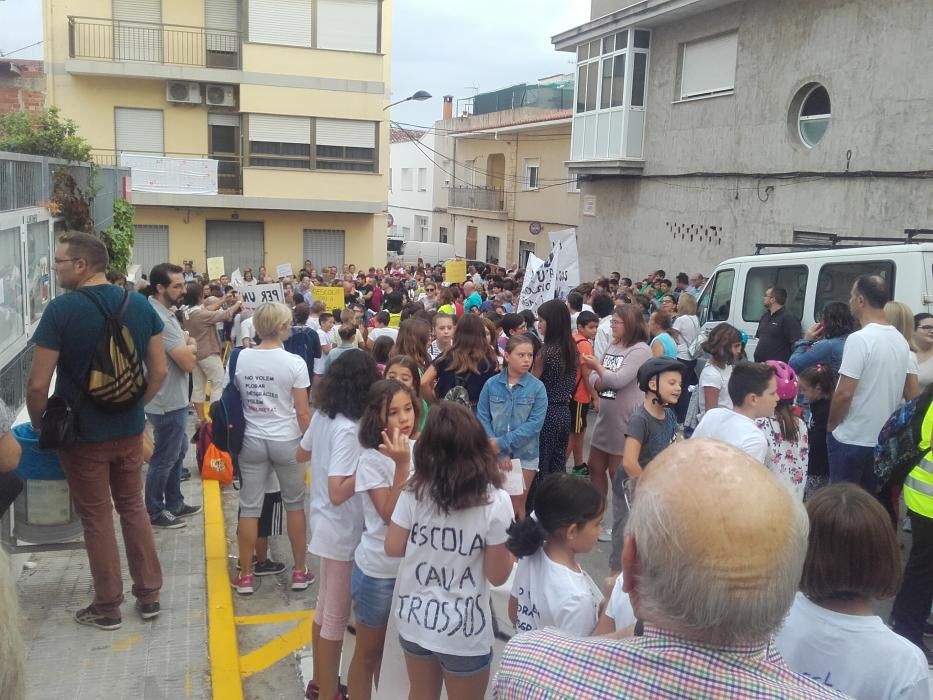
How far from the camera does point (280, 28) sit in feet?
87.3

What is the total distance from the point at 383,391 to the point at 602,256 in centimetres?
1910

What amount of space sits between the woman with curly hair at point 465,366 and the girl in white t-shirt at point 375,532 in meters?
2.19

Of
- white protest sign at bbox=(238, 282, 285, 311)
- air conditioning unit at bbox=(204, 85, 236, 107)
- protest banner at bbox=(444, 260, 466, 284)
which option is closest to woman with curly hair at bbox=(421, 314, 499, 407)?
white protest sign at bbox=(238, 282, 285, 311)

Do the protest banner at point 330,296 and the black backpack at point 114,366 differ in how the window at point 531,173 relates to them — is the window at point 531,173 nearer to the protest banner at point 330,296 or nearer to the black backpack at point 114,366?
the protest banner at point 330,296

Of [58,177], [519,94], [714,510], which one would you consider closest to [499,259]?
[519,94]

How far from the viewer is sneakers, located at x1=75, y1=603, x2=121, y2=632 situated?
185 inches

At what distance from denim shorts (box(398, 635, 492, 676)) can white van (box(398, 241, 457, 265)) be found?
34.8 metres

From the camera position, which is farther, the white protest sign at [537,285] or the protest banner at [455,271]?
the protest banner at [455,271]

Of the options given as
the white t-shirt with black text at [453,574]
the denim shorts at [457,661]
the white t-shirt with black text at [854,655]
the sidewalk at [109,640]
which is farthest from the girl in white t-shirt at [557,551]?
the sidewalk at [109,640]

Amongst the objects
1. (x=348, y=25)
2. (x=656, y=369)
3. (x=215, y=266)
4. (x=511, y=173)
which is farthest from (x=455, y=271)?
(x=511, y=173)

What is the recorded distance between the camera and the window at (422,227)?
1917 inches

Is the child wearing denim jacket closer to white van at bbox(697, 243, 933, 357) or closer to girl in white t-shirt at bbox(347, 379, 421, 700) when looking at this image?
girl in white t-shirt at bbox(347, 379, 421, 700)

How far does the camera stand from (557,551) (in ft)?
9.92

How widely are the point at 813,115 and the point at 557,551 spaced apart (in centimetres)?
1454
